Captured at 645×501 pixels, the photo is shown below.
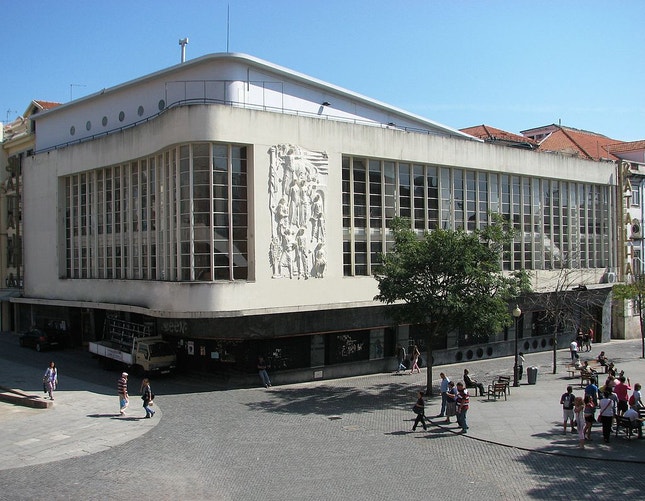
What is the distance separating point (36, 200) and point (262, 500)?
31475 mm

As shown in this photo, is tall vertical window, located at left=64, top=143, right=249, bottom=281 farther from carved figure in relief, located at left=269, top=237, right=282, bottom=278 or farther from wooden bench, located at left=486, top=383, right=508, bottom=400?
wooden bench, located at left=486, top=383, right=508, bottom=400

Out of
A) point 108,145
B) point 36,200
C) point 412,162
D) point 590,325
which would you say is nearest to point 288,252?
point 412,162

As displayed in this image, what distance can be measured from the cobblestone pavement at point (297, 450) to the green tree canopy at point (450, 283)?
3.23 m

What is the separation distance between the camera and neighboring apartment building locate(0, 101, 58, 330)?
4534 centimetres

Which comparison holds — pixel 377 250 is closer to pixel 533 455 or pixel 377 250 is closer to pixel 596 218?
pixel 533 455

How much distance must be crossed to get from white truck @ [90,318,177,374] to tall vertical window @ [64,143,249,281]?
2849 mm

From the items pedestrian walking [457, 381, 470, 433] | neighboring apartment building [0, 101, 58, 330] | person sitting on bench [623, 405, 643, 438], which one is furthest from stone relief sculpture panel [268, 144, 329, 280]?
neighboring apartment building [0, 101, 58, 330]

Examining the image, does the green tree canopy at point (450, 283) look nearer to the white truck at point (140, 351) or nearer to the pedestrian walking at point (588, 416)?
the pedestrian walking at point (588, 416)

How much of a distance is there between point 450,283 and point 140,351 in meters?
14.4

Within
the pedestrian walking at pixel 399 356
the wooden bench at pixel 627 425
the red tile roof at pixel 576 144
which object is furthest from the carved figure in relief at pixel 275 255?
the red tile roof at pixel 576 144

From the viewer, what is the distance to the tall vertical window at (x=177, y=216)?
90.4 feet

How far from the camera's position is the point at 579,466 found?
1683 cm

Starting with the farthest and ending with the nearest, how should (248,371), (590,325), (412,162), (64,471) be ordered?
(590,325), (412,162), (248,371), (64,471)

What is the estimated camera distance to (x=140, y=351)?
29703mm
